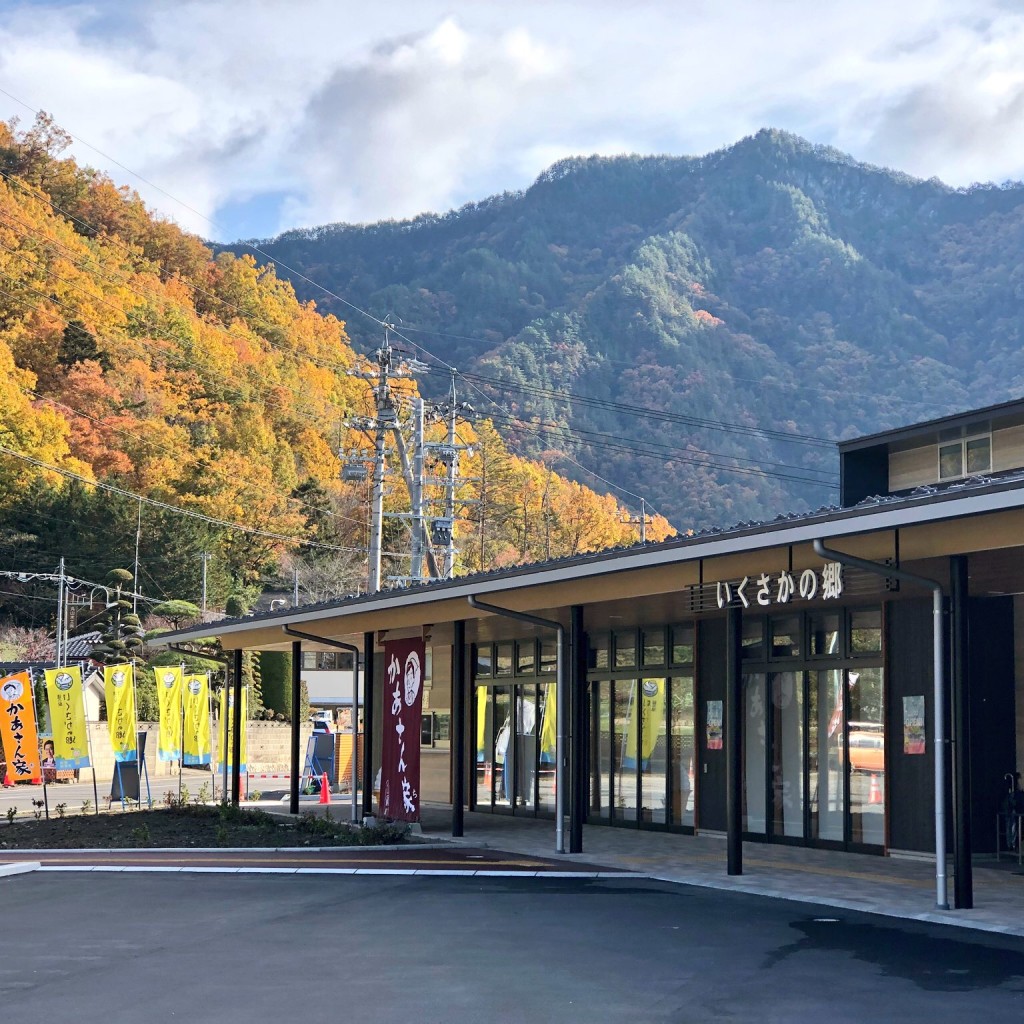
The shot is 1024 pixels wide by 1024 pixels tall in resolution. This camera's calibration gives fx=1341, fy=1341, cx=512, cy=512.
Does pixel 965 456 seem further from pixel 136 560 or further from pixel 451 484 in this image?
pixel 136 560

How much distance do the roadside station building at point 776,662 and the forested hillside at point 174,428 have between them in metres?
23.3

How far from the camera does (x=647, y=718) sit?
1819 cm

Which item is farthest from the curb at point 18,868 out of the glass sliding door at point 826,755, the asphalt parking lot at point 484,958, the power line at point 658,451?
the power line at point 658,451

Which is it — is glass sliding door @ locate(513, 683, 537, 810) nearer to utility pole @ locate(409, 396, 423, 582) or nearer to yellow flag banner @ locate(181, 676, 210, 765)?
yellow flag banner @ locate(181, 676, 210, 765)

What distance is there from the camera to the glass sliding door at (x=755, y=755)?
16297mm

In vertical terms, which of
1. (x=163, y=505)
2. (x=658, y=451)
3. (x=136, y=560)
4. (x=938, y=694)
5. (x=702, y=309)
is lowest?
(x=938, y=694)

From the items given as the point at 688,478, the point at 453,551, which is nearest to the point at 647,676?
the point at 453,551

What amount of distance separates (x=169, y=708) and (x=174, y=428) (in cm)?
3487

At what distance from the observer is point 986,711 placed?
14469 mm

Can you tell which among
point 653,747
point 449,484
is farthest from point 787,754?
point 449,484

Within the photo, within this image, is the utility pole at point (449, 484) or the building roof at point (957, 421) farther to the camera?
the utility pole at point (449, 484)

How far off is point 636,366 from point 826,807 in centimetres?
7890

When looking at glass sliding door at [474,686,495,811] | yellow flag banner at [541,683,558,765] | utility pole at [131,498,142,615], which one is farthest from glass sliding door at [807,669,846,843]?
utility pole at [131,498,142,615]

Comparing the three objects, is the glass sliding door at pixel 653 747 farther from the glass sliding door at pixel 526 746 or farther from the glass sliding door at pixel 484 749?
the glass sliding door at pixel 484 749
